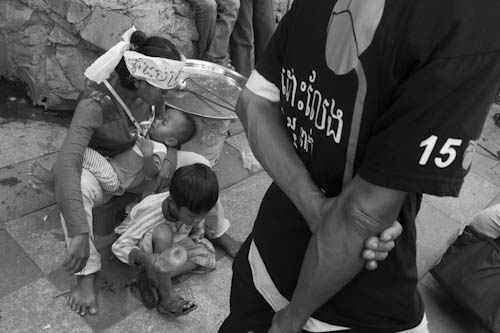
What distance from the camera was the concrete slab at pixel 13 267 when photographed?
2.40m

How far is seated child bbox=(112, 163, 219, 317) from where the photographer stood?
239cm

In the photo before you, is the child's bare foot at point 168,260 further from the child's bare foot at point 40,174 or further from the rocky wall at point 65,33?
the rocky wall at point 65,33

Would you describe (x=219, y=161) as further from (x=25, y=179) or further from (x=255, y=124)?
(x=255, y=124)

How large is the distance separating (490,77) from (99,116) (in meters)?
2.00

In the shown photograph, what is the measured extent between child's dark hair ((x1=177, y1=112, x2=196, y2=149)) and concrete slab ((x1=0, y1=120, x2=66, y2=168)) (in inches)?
40.9

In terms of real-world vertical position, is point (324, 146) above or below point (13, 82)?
above

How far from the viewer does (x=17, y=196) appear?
2887mm

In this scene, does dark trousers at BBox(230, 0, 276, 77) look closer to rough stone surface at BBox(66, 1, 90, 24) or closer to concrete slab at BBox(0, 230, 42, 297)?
rough stone surface at BBox(66, 1, 90, 24)

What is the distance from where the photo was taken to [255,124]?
48.6 inches

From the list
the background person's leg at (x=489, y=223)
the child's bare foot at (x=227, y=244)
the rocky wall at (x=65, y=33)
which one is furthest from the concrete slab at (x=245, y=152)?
the background person's leg at (x=489, y=223)

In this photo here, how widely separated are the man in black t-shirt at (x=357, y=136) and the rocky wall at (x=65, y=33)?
2.51 meters

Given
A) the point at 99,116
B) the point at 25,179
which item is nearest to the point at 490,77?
the point at 99,116

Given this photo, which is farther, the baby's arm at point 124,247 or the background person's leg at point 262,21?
the background person's leg at point 262,21

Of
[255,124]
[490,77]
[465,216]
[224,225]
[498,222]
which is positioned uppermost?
[490,77]
